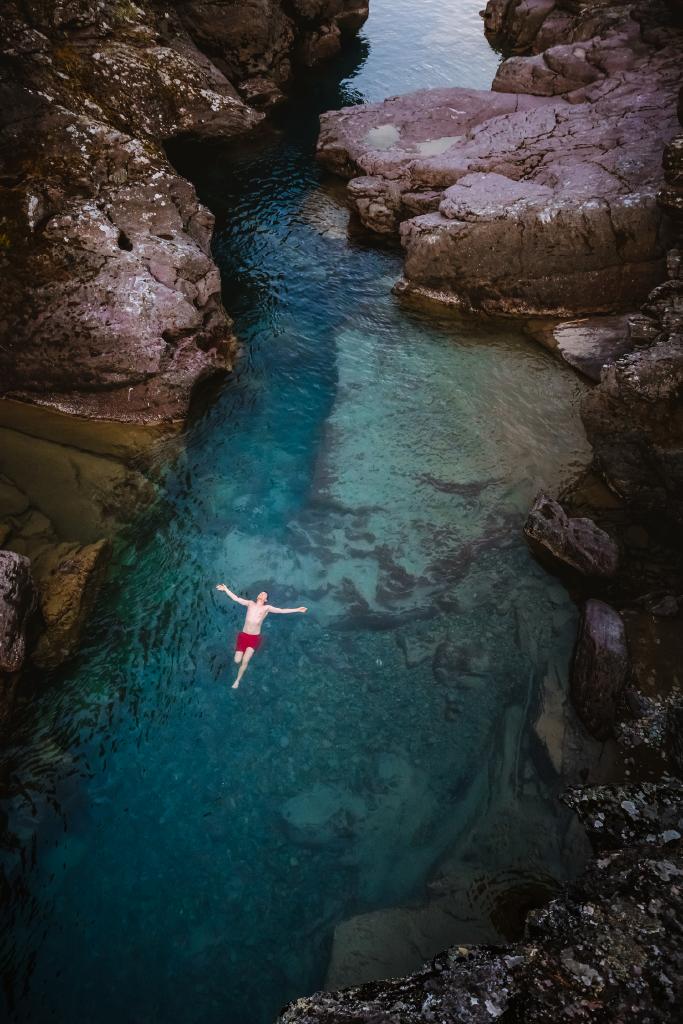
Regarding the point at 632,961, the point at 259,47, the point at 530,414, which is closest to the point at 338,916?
the point at 632,961

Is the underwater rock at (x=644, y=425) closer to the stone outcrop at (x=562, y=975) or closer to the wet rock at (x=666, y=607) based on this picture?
the wet rock at (x=666, y=607)

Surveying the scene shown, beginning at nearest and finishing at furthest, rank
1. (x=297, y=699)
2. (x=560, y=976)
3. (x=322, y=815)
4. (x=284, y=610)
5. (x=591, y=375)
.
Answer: (x=560, y=976), (x=322, y=815), (x=297, y=699), (x=284, y=610), (x=591, y=375)

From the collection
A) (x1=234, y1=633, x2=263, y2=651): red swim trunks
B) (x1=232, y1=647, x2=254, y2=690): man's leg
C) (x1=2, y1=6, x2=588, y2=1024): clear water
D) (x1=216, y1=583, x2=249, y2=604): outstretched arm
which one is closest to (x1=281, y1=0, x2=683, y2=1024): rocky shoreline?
(x1=2, y1=6, x2=588, y2=1024): clear water

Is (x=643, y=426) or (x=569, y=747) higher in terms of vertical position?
(x=643, y=426)

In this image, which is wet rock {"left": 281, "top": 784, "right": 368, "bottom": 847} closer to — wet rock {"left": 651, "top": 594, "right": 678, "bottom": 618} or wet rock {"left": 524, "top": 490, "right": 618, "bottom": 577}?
wet rock {"left": 524, "top": 490, "right": 618, "bottom": 577}

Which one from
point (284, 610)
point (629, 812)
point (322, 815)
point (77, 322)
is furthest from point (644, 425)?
point (77, 322)

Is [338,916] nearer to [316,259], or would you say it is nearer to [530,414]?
[530,414]

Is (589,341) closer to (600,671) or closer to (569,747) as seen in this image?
(600,671)

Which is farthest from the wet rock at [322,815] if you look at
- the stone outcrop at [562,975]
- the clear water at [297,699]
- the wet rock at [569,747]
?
the wet rock at [569,747]
